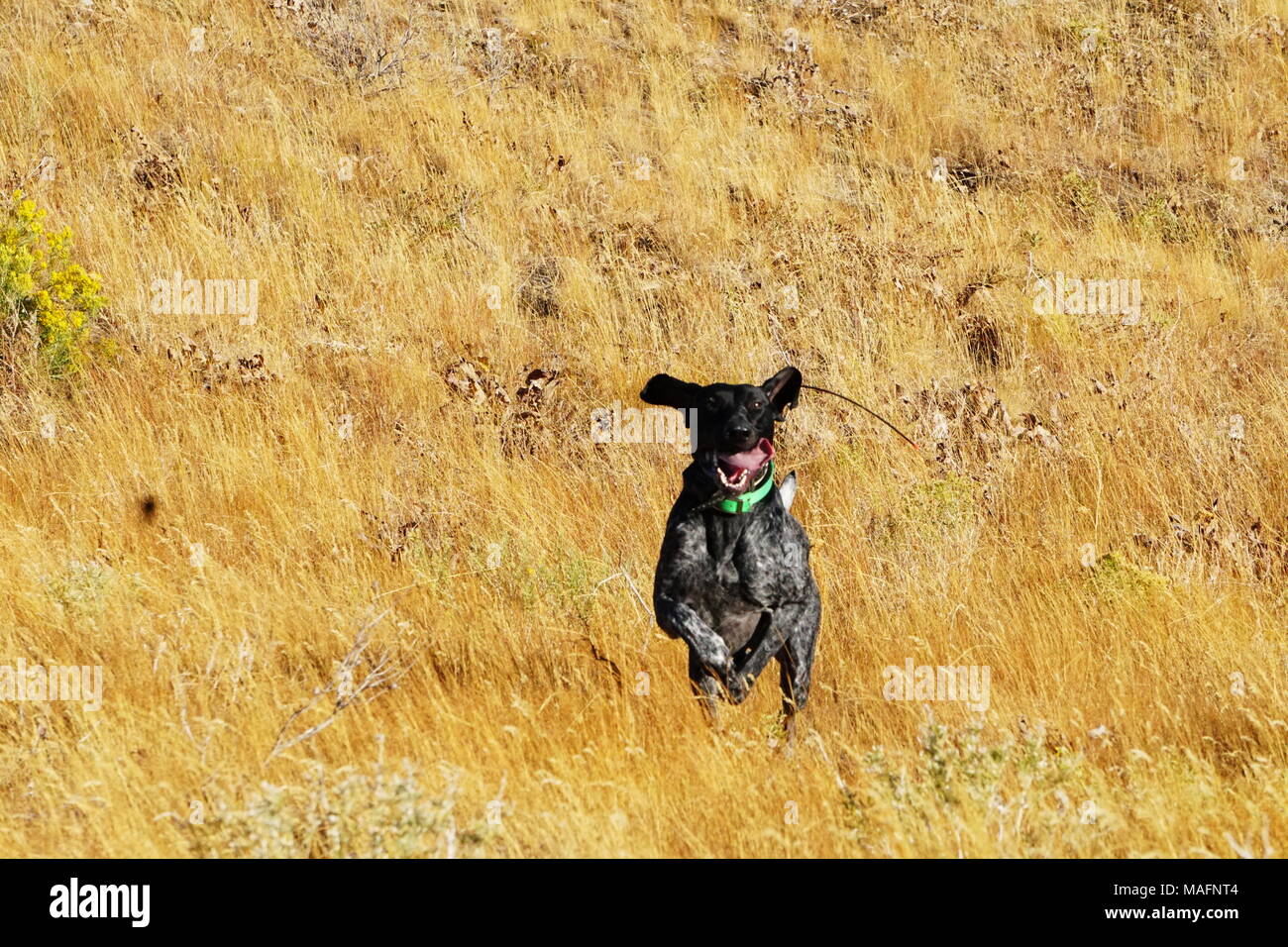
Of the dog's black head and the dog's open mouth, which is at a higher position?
the dog's black head

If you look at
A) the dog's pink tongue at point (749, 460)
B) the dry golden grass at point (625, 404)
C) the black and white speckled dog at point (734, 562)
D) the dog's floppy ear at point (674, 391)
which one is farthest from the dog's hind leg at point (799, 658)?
the dog's floppy ear at point (674, 391)

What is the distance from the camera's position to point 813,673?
5352mm

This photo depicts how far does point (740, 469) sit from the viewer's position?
473 centimetres

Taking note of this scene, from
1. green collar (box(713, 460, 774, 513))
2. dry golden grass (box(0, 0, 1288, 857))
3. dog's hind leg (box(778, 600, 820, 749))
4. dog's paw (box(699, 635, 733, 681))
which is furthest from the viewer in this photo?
dog's hind leg (box(778, 600, 820, 749))

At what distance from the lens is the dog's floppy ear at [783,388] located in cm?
496

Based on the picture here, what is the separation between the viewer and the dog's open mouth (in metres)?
4.70

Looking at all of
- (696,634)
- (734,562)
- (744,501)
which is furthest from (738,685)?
(744,501)

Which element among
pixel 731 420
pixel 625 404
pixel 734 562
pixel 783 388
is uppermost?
pixel 625 404

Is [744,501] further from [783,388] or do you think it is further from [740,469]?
[783,388]

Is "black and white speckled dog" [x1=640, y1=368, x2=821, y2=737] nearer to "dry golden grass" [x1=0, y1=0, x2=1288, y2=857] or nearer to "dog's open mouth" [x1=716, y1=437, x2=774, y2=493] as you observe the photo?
"dog's open mouth" [x1=716, y1=437, x2=774, y2=493]

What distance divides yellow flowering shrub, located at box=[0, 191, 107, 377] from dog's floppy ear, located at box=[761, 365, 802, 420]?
460cm

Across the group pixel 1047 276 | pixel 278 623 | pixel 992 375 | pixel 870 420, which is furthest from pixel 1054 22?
pixel 278 623

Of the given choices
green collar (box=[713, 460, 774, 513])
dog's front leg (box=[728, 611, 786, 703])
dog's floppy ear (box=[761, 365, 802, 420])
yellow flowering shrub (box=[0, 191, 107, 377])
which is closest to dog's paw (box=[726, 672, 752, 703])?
dog's front leg (box=[728, 611, 786, 703])

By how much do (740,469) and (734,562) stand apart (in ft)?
1.19
